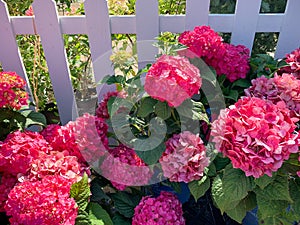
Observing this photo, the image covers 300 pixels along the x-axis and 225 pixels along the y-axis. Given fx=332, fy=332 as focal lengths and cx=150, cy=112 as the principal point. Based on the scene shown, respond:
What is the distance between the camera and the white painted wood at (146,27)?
1711 millimetres

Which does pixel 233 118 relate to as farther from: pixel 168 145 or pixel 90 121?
pixel 90 121

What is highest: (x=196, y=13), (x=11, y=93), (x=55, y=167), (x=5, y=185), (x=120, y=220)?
(x=196, y=13)

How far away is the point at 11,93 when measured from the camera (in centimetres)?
147

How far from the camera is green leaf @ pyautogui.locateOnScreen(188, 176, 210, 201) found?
1.31 metres

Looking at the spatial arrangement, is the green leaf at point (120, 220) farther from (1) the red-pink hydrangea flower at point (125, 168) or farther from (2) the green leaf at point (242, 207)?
(2) the green leaf at point (242, 207)

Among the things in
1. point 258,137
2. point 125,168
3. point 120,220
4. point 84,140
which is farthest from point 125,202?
point 258,137

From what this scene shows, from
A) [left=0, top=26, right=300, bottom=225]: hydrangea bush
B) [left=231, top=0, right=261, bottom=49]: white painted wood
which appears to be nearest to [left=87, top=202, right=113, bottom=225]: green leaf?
[left=0, top=26, right=300, bottom=225]: hydrangea bush

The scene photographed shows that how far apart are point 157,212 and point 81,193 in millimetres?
325

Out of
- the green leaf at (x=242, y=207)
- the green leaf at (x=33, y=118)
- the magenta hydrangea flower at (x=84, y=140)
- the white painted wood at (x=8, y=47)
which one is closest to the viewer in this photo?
the green leaf at (x=242, y=207)

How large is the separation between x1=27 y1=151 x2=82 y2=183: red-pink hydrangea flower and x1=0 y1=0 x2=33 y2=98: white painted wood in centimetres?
82

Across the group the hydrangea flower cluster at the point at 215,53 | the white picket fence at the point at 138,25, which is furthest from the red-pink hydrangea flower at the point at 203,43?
the white picket fence at the point at 138,25

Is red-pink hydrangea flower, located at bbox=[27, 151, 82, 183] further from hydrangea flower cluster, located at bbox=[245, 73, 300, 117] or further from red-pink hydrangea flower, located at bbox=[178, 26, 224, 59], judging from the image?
hydrangea flower cluster, located at bbox=[245, 73, 300, 117]

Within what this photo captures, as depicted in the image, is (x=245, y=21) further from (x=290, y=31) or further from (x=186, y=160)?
(x=186, y=160)

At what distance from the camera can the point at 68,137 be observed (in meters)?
1.46
